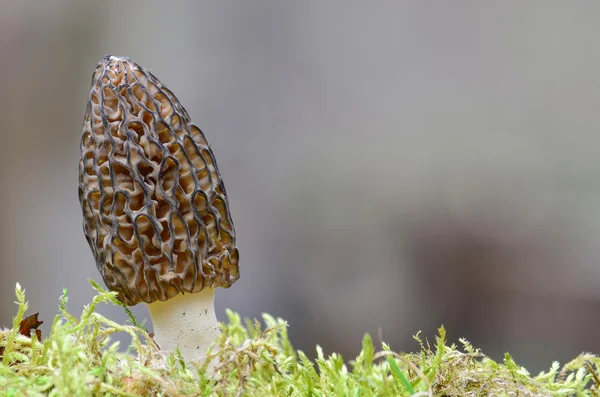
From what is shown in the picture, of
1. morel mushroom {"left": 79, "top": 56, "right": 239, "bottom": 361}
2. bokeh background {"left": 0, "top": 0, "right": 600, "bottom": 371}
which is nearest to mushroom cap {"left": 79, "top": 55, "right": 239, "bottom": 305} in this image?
morel mushroom {"left": 79, "top": 56, "right": 239, "bottom": 361}

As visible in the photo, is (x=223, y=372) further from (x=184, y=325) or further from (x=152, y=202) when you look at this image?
(x=152, y=202)

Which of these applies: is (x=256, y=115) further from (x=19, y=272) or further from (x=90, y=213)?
(x=90, y=213)

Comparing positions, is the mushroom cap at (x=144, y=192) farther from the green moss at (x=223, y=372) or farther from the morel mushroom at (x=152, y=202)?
the green moss at (x=223, y=372)

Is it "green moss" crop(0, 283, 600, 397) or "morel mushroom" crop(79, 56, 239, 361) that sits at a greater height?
"morel mushroom" crop(79, 56, 239, 361)

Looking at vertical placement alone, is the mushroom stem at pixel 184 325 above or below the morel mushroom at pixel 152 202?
below

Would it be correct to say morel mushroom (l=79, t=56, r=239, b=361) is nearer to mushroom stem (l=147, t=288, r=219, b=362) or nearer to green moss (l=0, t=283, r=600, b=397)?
mushroom stem (l=147, t=288, r=219, b=362)

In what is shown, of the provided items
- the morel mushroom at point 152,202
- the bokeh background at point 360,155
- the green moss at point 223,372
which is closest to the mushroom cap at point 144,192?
the morel mushroom at point 152,202
